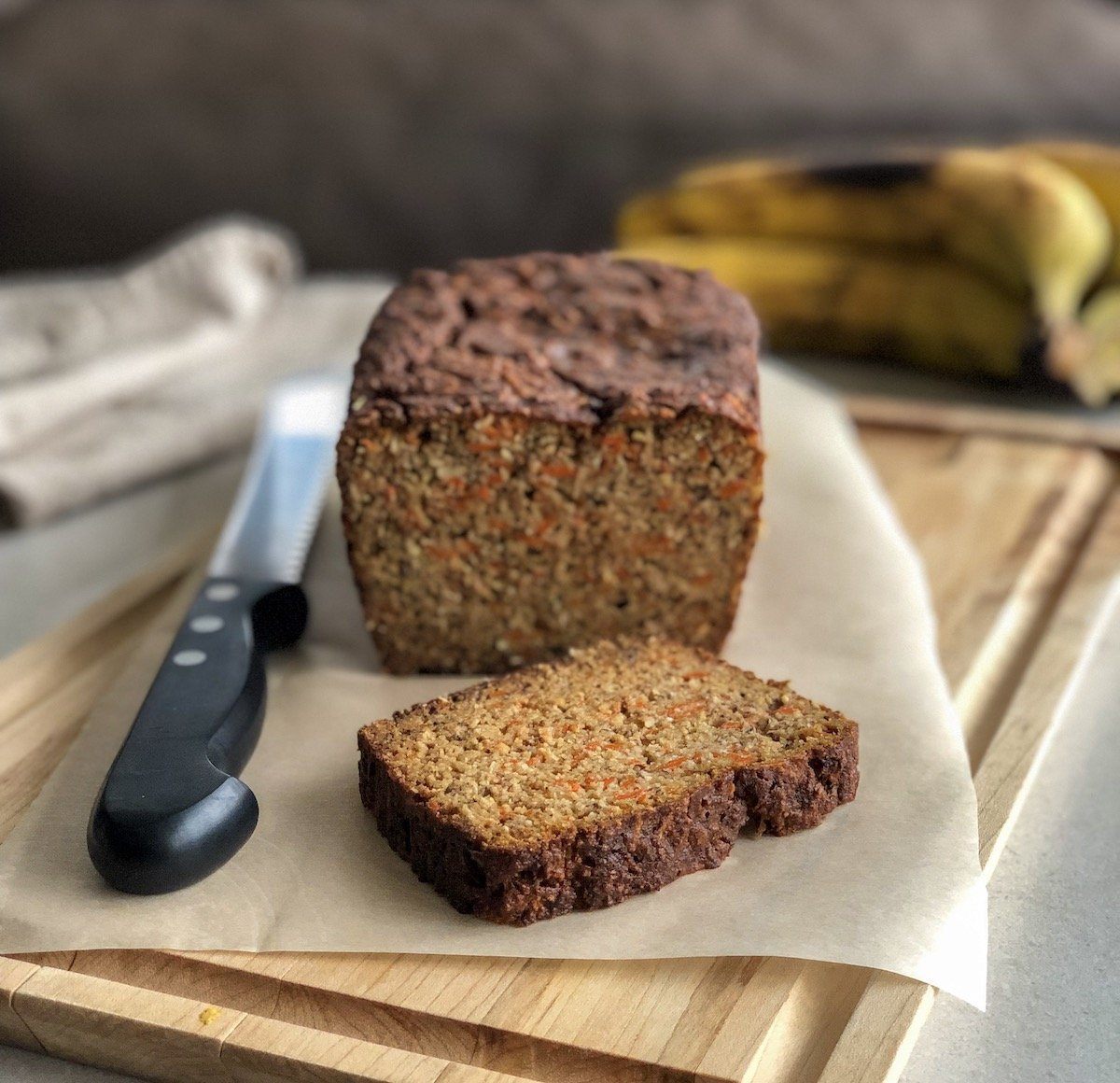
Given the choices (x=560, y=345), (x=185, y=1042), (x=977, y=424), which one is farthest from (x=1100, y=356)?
(x=185, y=1042)

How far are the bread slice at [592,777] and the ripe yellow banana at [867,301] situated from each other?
1962 millimetres

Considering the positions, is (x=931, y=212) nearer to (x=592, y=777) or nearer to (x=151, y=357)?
(x=151, y=357)

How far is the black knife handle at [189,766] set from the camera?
160 centimetres

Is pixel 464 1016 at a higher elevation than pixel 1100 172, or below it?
below

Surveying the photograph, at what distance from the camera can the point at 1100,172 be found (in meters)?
3.74

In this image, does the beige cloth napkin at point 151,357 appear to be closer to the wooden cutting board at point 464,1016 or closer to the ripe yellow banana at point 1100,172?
the wooden cutting board at point 464,1016

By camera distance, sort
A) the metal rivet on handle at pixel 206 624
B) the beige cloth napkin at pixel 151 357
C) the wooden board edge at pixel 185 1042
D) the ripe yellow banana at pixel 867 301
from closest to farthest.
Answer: the wooden board edge at pixel 185 1042 → the metal rivet on handle at pixel 206 624 → the beige cloth napkin at pixel 151 357 → the ripe yellow banana at pixel 867 301

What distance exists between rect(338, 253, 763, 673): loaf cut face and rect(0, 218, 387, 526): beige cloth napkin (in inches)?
39.8

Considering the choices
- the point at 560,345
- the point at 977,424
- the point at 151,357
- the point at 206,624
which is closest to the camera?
the point at 206,624

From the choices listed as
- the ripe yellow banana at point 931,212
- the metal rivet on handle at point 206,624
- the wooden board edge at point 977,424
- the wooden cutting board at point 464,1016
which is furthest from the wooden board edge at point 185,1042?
the ripe yellow banana at point 931,212

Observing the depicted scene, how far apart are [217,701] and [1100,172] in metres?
2.99

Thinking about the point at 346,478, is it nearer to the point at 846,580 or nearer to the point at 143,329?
the point at 846,580

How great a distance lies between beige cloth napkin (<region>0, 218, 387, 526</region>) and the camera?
3041 mm

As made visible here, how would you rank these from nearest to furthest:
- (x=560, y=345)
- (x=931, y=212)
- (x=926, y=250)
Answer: (x=560, y=345) → (x=931, y=212) → (x=926, y=250)
